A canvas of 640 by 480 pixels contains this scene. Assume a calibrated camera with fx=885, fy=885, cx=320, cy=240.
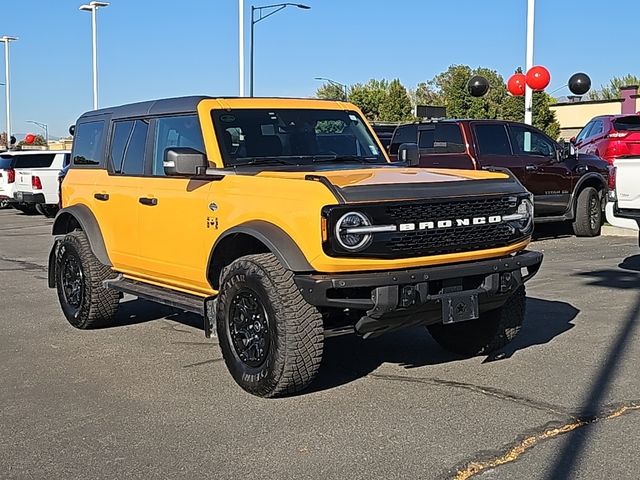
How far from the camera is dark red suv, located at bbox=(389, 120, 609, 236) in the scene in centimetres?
1345

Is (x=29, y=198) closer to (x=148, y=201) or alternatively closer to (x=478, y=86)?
(x=478, y=86)

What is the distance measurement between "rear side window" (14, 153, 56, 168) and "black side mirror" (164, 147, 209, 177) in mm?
18610

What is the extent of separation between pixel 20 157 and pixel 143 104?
17.3 m

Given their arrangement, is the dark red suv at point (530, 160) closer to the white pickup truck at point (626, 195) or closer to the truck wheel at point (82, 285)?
the white pickup truck at point (626, 195)

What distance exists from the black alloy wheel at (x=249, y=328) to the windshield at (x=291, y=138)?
3.86 ft

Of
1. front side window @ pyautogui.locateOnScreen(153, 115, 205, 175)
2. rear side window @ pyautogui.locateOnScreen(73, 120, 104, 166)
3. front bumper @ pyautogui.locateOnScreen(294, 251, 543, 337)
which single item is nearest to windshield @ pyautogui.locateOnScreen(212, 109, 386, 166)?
front side window @ pyautogui.locateOnScreen(153, 115, 205, 175)

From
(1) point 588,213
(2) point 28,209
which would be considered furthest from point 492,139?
(2) point 28,209

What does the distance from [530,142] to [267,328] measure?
9.59 metres

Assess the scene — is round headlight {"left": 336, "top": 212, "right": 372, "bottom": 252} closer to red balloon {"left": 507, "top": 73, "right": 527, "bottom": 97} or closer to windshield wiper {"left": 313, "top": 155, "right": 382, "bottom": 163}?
windshield wiper {"left": 313, "top": 155, "right": 382, "bottom": 163}

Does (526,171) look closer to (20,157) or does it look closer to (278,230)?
(278,230)

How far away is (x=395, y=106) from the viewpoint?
66.2 m

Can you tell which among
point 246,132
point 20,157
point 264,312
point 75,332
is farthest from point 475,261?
Answer: point 20,157

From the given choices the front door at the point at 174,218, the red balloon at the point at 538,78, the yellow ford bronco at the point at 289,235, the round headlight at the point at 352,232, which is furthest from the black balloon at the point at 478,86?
the round headlight at the point at 352,232

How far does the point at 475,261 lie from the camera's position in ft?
18.6
